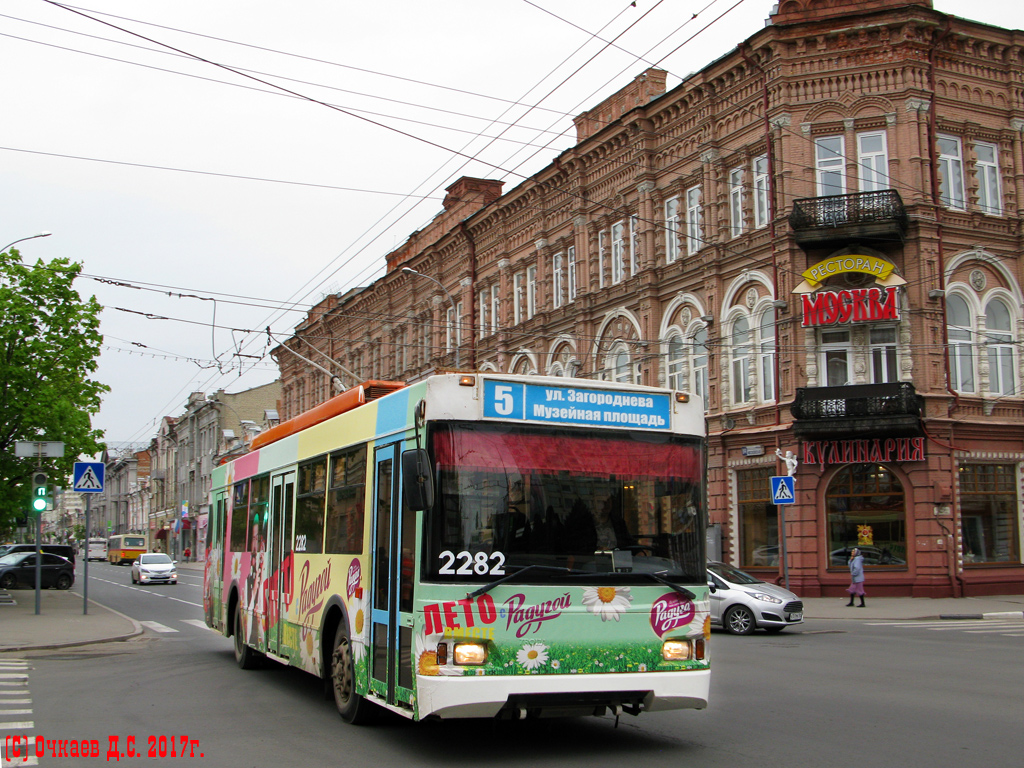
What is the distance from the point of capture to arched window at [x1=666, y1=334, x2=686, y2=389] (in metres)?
32.6

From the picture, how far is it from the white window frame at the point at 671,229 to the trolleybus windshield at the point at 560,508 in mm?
25366

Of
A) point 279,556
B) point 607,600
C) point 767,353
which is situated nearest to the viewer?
point 607,600

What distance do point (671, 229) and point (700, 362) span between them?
4.34 meters

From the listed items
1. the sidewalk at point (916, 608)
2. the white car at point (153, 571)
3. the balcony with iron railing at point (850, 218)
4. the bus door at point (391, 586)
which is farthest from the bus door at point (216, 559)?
the white car at point (153, 571)

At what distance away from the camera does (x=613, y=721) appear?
372 inches

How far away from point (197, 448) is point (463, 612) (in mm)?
90508

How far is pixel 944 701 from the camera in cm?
1045

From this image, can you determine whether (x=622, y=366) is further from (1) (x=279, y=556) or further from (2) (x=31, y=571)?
(1) (x=279, y=556)

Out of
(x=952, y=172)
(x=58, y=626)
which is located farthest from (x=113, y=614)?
(x=952, y=172)

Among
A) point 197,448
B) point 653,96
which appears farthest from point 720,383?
point 197,448

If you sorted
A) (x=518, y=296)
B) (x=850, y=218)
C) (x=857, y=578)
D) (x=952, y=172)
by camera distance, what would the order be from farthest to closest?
(x=518, y=296) → (x=952, y=172) → (x=850, y=218) → (x=857, y=578)

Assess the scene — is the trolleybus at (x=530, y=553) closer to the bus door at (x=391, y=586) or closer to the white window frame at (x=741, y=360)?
the bus door at (x=391, y=586)

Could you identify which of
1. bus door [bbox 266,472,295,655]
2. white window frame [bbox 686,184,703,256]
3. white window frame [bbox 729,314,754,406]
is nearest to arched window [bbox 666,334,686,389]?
white window frame [bbox 729,314,754,406]

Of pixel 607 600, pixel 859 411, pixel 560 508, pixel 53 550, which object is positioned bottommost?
pixel 53 550
